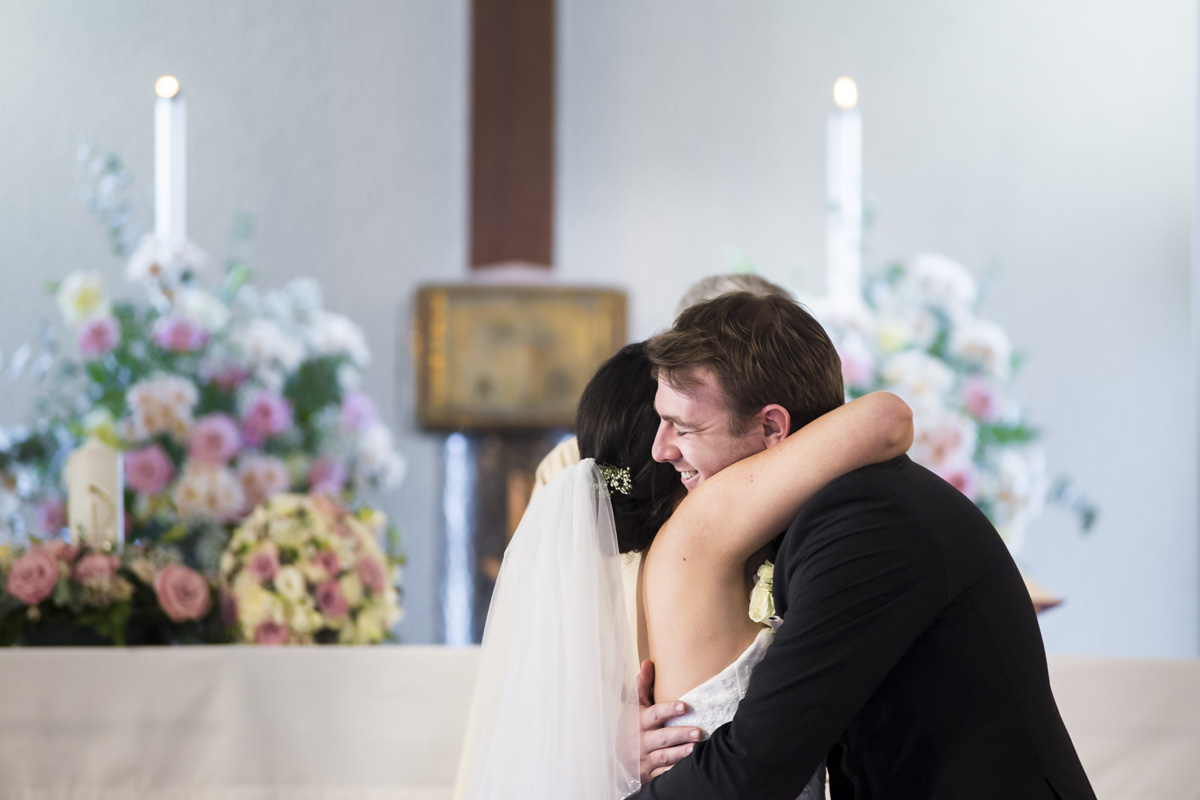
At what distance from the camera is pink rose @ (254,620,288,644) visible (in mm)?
2273

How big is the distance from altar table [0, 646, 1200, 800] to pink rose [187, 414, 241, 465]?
3.50ft

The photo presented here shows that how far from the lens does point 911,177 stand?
4203mm

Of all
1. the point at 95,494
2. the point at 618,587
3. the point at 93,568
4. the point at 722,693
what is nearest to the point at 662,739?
the point at 722,693

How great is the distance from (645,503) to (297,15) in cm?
311

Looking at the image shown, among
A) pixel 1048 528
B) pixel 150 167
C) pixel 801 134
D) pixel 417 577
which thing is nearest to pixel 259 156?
pixel 150 167

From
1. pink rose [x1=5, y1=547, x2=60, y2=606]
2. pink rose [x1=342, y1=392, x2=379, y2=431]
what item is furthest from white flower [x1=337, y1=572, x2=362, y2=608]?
pink rose [x1=342, y1=392, x2=379, y2=431]

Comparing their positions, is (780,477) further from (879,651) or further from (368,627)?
(368,627)

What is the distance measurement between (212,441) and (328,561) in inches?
38.0

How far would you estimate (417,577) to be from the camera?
4.05 metres

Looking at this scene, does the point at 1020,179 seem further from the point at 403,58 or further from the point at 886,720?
the point at 886,720

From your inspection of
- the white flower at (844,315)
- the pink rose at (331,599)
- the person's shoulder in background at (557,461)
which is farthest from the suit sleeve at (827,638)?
the white flower at (844,315)

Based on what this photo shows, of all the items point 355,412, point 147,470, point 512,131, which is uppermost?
point 512,131

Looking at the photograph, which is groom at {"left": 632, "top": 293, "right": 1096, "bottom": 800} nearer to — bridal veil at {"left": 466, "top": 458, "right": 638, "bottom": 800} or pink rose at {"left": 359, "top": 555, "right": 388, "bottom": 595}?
bridal veil at {"left": 466, "top": 458, "right": 638, "bottom": 800}

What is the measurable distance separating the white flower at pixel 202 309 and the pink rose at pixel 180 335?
0.12 ft
